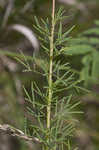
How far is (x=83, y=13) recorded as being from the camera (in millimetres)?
2605

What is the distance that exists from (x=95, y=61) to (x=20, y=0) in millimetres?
1128

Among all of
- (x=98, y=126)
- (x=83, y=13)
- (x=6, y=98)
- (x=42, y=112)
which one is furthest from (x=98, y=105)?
(x=42, y=112)

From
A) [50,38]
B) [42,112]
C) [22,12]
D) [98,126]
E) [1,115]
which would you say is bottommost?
[98,126]

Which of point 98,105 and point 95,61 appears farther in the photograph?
point 98,105

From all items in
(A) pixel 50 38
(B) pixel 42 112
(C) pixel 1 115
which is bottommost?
(C) pixel 1 115

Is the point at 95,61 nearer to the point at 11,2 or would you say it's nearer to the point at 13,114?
the point at 13,114

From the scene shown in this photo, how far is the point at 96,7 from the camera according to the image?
3.00 m

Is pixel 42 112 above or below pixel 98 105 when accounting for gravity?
above

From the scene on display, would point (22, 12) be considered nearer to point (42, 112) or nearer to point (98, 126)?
point (98, 126)

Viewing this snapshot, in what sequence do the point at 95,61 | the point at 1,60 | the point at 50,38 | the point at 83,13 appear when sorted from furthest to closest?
the point at 83,13 < the point at 1,60 < the point at 95,61 < the point at 50,38

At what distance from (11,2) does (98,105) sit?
995 millimetres

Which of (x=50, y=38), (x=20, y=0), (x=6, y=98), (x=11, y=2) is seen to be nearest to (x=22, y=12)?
(x=11, y=2)

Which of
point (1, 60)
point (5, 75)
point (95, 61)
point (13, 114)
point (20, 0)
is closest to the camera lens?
point (95, 61)

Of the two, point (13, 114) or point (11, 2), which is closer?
point (13, 114)
